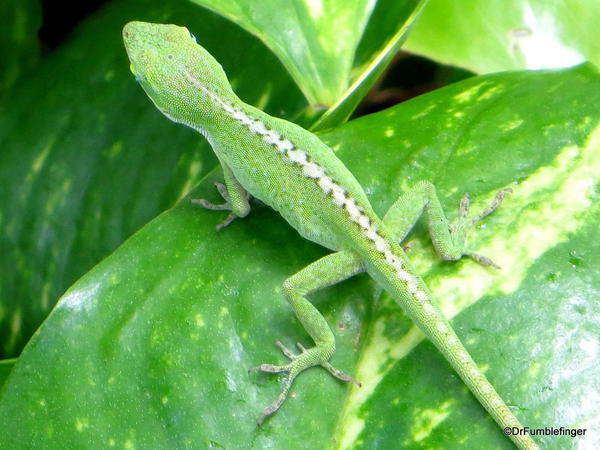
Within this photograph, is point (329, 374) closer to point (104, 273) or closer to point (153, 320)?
point (153, 320)

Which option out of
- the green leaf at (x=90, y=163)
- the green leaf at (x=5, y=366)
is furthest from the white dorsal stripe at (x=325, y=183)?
the green leaf at (x=5, y=366)

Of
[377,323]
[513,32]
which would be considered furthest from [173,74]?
[513,32]

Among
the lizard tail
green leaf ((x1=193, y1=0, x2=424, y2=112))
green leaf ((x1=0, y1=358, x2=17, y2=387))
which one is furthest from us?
green leaf ((x1=0, y1=358, x2=17, y2=387))

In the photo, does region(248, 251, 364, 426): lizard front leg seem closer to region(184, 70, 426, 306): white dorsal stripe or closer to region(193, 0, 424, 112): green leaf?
region(184, 70, 426, 306): white dorsal stripe

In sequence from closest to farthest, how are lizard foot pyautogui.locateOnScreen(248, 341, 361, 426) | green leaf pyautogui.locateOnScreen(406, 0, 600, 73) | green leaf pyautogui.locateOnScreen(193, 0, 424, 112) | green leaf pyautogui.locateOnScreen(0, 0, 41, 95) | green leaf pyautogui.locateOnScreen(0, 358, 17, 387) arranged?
lizard foot pyautogui.locateOnScreen(248, 341, 361, 426)
green leaf pyautogui.locateOnScreen(193, 0, 424, 112)
green leaf pyautogui.locateOnScreen(0, 358, 17, 387)
green leaf pyautogui.locateOnScreen(406, 0, 600, 73)
green leaf pyautogui.locateOnScreen(0, 0, 41, 95)

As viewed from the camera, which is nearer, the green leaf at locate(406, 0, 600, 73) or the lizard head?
the lizard head

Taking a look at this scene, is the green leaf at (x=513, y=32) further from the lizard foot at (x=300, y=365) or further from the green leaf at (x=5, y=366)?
the green leaf at (x=5, y=366)

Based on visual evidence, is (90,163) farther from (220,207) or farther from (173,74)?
(220,207)

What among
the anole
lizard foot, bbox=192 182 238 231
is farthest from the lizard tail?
lizard foot, bbox=192 182 238 231
